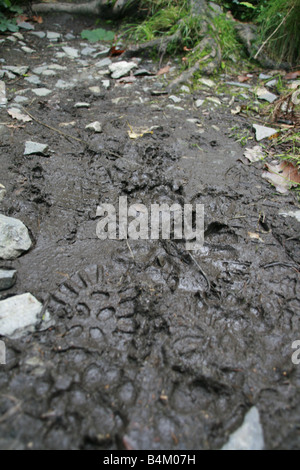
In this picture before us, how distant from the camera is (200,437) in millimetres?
1050

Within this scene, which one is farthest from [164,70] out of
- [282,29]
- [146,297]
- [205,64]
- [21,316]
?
[21,316]

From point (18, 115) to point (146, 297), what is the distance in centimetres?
222

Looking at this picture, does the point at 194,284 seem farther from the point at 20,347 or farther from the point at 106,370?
the point at 20,347

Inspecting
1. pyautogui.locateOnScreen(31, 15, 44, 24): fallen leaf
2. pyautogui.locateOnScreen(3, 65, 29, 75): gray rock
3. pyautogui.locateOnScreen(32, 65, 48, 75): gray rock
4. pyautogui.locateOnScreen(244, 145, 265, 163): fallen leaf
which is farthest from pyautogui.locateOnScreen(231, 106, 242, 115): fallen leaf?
pyautogui.locateOnScreen(31, 15, 44, 24): fallen leaf

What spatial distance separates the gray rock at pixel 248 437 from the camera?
103 centimetres

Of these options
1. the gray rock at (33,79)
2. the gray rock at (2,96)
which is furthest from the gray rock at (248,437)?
the gray rock at (33,79)

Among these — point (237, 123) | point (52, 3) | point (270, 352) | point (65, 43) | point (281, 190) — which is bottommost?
point (270, 352)

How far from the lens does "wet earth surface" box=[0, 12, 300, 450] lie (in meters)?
1.08

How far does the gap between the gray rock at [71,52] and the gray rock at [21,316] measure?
3.83 m

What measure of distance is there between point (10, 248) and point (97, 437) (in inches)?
40.6

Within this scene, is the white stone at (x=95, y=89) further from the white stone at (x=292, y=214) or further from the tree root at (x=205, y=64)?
the white stone at (x=292, y=214)

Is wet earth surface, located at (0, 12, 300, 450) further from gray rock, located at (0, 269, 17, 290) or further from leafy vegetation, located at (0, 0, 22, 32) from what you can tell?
leafy vegetation, located at (0, 0, 22, 32)

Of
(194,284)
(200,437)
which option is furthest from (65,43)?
(200,437)

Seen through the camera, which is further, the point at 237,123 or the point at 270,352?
the point at 237,123
